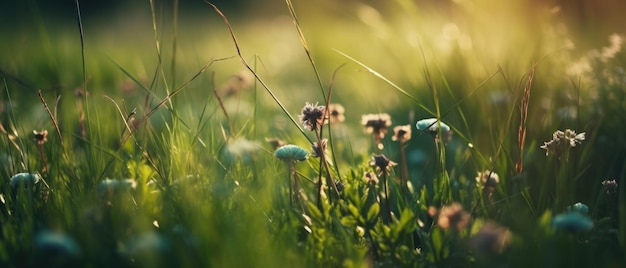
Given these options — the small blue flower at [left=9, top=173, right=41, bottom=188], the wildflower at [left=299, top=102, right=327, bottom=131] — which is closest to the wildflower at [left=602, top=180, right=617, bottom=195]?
the wildflower at [left=299, top=102, right=327, bottom=131]

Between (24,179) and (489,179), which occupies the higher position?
(489,179)

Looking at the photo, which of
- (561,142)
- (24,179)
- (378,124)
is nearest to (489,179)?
(561,142)

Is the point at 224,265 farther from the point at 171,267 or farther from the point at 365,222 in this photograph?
the point at 365,222

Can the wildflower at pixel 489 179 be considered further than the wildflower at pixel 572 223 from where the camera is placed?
Yes

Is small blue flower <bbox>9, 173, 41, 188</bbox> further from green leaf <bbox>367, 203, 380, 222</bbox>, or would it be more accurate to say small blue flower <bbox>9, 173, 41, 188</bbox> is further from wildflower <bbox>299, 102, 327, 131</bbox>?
green leaf <bbox>367, 203, 380, 222</bbox>

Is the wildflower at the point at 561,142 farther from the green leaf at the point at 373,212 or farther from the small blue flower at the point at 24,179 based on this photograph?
the small blue flower at the point at 24,179

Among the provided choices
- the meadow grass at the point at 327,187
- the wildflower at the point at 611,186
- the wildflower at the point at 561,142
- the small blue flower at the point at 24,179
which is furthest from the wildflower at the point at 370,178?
the small blue flower at the point at 24,179

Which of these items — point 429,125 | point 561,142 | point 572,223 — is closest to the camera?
point 572,223

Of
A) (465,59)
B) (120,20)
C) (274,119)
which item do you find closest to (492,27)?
(465,59)

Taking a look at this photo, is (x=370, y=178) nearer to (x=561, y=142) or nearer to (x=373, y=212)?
(x=373, y=212)
